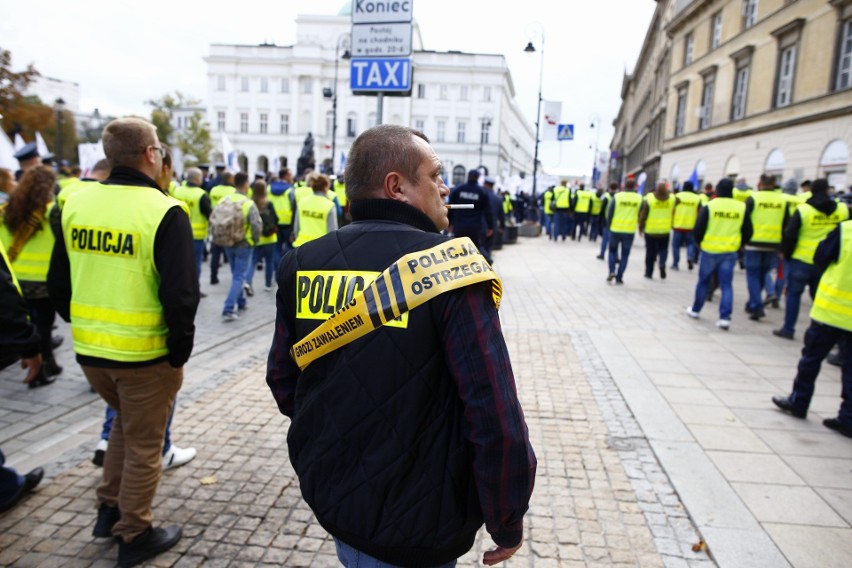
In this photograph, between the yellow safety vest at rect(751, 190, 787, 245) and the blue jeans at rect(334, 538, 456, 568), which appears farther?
the yellow safety vest at rect(751, 190, 787, 245)

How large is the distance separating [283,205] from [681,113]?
108ft

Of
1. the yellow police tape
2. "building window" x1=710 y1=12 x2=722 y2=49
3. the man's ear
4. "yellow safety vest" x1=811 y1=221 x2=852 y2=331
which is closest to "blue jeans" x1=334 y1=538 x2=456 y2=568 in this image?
the yellow police tape

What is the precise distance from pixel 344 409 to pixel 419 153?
0.74m

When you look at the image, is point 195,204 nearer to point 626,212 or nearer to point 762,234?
point 626,212

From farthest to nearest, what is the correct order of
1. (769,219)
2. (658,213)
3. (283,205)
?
(658,213) < (283,205) < (769,219)

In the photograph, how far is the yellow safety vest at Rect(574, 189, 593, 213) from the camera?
20.8 meters

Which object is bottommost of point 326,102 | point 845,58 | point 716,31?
point 845,58

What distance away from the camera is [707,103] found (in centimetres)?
3209

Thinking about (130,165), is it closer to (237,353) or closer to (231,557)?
(231,557)

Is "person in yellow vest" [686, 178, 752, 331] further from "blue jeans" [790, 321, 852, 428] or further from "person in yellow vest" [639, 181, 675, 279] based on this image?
"person in yellow vest" [639, 181, 675, 279]

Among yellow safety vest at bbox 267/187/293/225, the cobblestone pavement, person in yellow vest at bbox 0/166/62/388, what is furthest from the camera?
yellow safety vest at bbox 267/187/293/225

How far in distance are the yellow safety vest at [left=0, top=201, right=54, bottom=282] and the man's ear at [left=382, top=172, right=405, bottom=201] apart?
15.7 feet

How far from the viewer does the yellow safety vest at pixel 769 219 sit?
349 inches

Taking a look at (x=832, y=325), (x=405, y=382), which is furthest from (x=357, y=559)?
(x=832, y=325)
